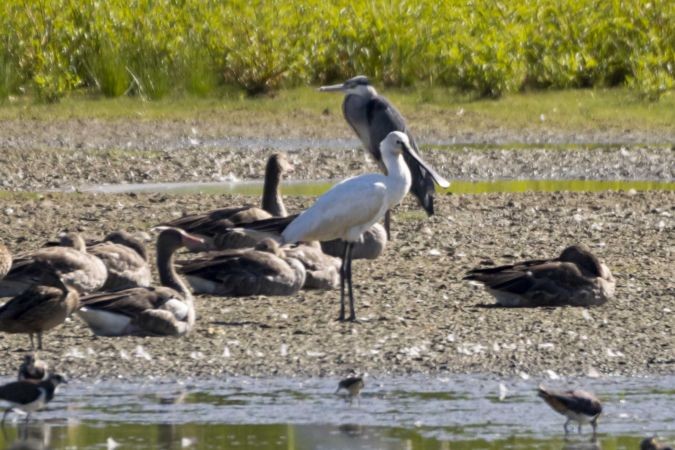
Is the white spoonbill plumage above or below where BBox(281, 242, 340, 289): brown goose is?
above

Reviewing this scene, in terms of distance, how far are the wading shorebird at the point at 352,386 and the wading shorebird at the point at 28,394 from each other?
60.4 inches

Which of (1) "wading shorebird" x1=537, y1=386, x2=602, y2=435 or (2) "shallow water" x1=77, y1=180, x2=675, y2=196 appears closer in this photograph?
(1) "wading shorebird" x1=537, y1=386, x2=602, y2=435

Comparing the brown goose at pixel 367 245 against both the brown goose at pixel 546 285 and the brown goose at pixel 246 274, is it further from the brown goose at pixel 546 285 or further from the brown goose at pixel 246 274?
the brown goose at pixel 546 285

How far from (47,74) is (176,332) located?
14817 millimetres

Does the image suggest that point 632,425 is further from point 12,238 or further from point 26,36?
point 26,36

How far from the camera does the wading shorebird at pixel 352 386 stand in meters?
9.25

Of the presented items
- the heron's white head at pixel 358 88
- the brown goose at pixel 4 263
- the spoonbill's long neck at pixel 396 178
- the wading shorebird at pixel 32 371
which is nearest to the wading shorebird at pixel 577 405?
the wading shorebird at pixel 32 371

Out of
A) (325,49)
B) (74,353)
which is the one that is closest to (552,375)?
(74,353)

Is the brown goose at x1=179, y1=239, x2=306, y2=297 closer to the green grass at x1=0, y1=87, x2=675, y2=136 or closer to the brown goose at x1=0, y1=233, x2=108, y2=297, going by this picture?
the brown goose at x1=0, y1=233, x2=108, y2=297

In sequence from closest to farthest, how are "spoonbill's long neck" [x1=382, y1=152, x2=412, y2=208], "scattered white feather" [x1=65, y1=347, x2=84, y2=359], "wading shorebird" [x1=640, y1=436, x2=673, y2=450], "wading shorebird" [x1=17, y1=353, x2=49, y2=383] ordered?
"wading shorebird" [x1=640, y1=436, x2=673, y2=450]
"wading shorebird" [x1=17, y1=353, x2=49, y2=383]
"scattered white feather" [x1=65, y1=347, x2=84, y2=359]
"spoonbill's long neck" [x1=382, y1=152, x2=412, y2=208]

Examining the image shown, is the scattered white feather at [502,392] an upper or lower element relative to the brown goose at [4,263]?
lower

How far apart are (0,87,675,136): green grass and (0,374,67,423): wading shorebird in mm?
15012

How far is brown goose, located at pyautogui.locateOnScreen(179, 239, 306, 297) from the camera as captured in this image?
491 inches

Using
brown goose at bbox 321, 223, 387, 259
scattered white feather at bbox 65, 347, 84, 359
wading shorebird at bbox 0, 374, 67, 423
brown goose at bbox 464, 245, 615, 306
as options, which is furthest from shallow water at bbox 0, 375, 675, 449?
brown goose at bbox 321, 223, 387, 259
